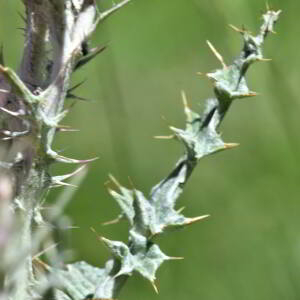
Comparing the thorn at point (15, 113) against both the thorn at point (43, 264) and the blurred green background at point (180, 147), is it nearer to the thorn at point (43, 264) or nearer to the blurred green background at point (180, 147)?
the thorn at point (43, 264)

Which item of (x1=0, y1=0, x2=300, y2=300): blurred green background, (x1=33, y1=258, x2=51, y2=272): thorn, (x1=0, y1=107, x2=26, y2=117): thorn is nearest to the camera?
(x1=0, y1=107, x2=26, y2=117): thorn

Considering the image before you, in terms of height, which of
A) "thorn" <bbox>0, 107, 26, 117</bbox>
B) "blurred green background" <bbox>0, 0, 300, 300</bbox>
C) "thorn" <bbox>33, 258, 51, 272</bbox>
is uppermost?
"thorn" <bbox>0, 107, 26, 117</bbox>

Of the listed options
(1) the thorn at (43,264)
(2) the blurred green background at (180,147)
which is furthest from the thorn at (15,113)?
(2) the blurred green background at (180,147)

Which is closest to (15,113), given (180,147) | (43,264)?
(43,264)

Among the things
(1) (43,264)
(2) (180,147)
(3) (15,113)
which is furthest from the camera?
(2) (180,147)

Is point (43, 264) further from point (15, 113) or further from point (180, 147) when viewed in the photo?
point (180, 147)

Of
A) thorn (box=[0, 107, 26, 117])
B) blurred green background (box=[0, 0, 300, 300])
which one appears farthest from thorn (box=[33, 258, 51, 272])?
blurred green background (box=[0, 0, 300, 300])

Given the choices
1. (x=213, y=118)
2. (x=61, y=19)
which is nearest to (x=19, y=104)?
(x=61, y=19)

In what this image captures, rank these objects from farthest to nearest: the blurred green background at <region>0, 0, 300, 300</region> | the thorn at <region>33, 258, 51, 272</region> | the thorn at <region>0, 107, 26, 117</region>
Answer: the blurred green background at <region>0, 0, 300, 300</region> → the thorn at <region>33, 258, 51, 272</region> → the thorn at <region>0, 107, 26, 117</region>

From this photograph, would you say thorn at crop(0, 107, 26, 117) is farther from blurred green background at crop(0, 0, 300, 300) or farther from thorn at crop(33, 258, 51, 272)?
blurred green background at crop(0, 0, 300, 300)
